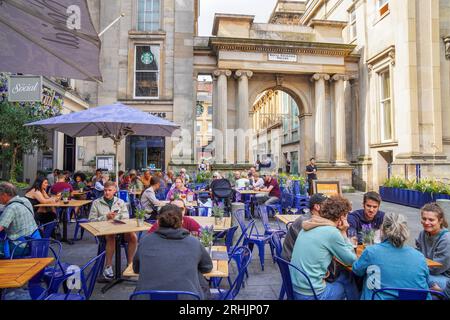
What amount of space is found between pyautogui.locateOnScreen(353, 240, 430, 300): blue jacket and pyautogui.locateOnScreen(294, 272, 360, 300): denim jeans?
0.34 metres

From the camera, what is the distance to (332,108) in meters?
19.2

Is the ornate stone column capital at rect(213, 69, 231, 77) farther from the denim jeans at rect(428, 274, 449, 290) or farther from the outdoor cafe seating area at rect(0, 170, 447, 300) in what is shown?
the denim jeans at rect(428, 274, 449, 290)

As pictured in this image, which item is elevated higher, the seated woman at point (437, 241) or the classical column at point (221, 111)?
the classical column at point (221, 111)

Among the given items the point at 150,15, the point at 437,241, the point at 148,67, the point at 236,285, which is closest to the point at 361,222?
the point at 437,241

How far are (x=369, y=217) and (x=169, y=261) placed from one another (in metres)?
3.33

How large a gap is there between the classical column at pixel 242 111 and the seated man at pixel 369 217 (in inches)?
512

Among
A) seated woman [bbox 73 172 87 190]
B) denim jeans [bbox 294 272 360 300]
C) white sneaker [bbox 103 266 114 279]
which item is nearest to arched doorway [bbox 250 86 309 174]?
seated woman [bbox 73 172 87 190]

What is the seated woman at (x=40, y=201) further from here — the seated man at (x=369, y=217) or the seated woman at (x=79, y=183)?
the seated man at (x=369, y=217)

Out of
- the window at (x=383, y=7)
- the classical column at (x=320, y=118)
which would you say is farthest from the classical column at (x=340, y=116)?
the window at (x=383, y=7)

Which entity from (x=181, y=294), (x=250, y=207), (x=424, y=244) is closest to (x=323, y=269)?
(x=181, y=294)

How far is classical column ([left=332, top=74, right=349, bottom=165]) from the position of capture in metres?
18.5

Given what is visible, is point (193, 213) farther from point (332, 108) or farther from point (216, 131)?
point (332, 108)

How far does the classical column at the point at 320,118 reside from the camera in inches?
724

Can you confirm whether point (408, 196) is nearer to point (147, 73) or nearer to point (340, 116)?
point (340, 116)
